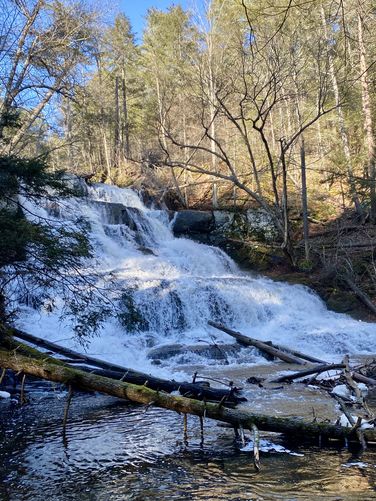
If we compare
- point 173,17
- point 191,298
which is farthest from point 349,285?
point 173,17

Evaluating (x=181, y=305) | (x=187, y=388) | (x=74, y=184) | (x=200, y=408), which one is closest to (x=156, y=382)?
(x=187, y=388)

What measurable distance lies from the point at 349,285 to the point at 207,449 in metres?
13.3

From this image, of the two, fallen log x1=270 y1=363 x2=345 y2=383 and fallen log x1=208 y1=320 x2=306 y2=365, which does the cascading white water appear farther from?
fallen log x1=270 y1=363 x2=345 y2=383

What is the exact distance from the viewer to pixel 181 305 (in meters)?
14.1

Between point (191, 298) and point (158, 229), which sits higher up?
point (158, 229)

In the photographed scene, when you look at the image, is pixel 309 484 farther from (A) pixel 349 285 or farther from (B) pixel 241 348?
(A) pixel 349 285

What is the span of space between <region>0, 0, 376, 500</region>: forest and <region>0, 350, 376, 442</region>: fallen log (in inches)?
0.9

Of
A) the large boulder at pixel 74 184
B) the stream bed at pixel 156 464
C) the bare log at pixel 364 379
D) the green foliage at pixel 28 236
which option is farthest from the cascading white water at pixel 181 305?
the stream bed at pixel 156 464

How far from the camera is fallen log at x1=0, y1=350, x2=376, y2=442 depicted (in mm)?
5039

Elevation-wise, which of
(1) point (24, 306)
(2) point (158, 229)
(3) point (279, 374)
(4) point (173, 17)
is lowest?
(3) point (279, 374)

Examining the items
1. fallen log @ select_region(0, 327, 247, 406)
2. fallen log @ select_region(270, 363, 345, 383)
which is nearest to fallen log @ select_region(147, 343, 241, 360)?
fallen log @ select_region(270, 363, 345, 383)

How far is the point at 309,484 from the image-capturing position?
4.29 meters

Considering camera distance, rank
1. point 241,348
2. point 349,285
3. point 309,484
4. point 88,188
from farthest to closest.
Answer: point 88,188
point 349,285
point 241,348
point 309,484

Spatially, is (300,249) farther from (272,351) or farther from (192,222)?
(272,351)
